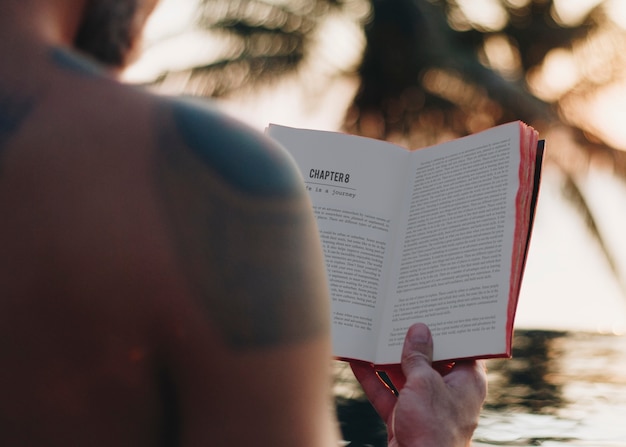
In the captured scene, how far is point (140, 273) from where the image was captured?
0.80m

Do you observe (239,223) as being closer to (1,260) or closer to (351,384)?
(1,260)

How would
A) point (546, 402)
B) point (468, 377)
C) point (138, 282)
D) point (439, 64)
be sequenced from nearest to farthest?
point (138, 282) → point (468, 377) → point (546, 402) → point (439, 64)

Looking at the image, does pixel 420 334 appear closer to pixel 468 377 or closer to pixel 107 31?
pixel 468 377

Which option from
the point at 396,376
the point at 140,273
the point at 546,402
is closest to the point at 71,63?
the point at 140,273

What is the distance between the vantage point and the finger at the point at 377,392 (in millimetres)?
1792

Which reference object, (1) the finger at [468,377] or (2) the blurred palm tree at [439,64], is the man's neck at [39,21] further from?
(2) the blurred palm tree at [439,64]

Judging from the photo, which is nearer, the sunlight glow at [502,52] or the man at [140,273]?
the man at [140,273]

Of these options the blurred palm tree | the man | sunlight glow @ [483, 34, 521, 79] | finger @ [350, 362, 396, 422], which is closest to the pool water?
finger @ [350, 362, 396, 422]

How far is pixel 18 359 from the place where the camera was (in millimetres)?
820

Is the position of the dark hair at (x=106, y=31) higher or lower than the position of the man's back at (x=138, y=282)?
higher

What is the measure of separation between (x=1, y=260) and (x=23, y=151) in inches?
4.4

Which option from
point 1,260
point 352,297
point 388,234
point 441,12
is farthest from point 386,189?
point 441,12

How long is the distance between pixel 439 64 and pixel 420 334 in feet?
33.1

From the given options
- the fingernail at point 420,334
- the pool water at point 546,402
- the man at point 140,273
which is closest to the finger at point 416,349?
the fingernail at point 420,334
